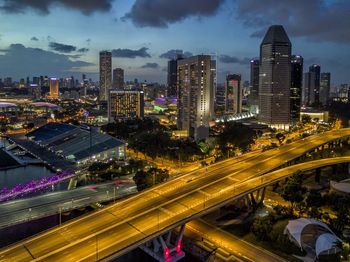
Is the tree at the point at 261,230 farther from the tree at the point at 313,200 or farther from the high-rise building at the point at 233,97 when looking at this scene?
the high-rise building at the point at 233,97

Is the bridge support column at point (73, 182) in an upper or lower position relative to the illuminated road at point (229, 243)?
lower

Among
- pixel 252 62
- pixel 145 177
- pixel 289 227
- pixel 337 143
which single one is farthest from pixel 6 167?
pixel 252 62

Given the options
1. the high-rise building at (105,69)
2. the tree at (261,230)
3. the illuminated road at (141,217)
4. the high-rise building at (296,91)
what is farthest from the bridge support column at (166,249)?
the high-rise building at (105,69)

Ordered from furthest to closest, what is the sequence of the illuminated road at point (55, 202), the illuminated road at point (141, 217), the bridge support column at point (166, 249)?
the illuminated road at point (55, 202) → the bridge support column at point (166, 249) → the illuminated road at point (141, 217)

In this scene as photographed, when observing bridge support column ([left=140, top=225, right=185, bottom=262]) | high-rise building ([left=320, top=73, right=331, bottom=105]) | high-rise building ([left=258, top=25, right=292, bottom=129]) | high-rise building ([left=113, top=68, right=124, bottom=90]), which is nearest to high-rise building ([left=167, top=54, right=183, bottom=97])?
high-rise building ([left=113, top=68, right=124, bottom=90])

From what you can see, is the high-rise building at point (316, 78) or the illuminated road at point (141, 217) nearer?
the illuminated road at point (141, 217)

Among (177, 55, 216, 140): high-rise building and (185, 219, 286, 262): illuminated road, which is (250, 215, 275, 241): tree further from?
(177, 55, 216, 140): high-rise building

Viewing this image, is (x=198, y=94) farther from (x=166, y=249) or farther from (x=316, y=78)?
(x=316, y=78)
